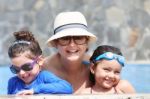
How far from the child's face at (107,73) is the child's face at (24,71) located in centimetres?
59

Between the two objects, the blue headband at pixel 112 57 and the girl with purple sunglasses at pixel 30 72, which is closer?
the girl with purple sunglasses at pixel 30 72

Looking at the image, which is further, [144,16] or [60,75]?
[144,16]

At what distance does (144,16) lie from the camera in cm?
1140

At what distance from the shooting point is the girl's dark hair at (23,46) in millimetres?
3805

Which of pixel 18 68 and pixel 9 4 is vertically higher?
pixel 9 4

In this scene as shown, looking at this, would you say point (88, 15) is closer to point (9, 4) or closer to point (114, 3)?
point (114, 3)

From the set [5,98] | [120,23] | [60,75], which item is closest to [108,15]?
[120,23]

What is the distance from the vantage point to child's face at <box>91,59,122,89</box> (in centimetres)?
397

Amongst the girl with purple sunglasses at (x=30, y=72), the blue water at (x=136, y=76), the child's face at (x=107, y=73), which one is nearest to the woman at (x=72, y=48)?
the child's face at (x=107, y=73)

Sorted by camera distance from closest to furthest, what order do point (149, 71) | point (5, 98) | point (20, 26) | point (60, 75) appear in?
1. point (5, 98)
2. point (60, 75)
3. point (149, 71)
4. point (20, 26)

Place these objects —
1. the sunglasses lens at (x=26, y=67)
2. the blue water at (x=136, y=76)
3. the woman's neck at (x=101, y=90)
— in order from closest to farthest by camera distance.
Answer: the sunglasses lens at (x=26, y=67), the woman's neck at (x=101, y=90), the blue water at (x=136, y=76)

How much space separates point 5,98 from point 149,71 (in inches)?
255

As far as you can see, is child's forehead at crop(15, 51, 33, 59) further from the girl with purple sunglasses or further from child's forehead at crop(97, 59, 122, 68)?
child's forehead at crop(97, 59, 122, 68)

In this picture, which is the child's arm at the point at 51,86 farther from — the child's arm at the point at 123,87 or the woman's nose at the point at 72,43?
the child's arm at the point at 123,87
